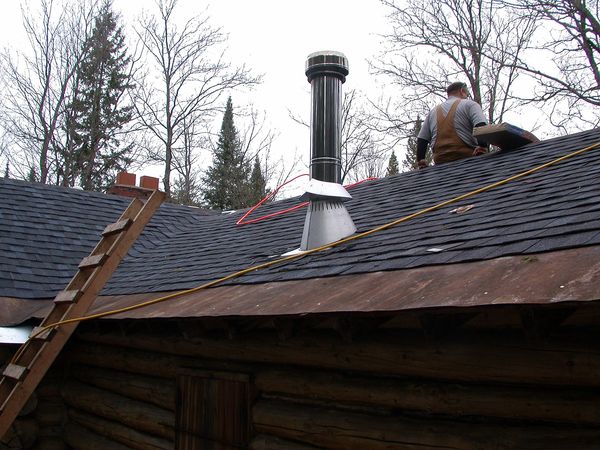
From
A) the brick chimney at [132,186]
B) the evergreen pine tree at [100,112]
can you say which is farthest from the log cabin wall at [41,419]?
the evergreen pine tree at [100,112]

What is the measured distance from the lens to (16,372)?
528 centimetres

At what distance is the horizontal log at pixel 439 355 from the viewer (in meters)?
2.76

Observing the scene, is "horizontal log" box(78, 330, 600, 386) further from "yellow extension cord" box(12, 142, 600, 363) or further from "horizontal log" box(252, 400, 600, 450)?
"yellow extension cord" box(12, 142, 600, 363)

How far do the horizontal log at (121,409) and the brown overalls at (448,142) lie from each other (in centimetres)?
466

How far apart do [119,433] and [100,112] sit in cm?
2204

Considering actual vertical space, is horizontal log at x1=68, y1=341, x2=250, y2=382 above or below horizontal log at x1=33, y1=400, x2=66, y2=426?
above

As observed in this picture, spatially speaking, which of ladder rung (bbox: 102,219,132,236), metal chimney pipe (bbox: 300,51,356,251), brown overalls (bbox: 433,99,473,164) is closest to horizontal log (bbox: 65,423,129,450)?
ladder rung (bbox: 102,219,132,236)

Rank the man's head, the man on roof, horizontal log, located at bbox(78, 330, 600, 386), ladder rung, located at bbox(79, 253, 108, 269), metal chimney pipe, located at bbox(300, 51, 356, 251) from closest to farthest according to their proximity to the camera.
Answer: horizontal log, located at bbox(78, 330, 600, 386) < metal chimney pipe, located at bbox(300, 51, 356, 251) < ladder rung, located at bbox(79, 253, 108, 269) < the man on roof < the man's head

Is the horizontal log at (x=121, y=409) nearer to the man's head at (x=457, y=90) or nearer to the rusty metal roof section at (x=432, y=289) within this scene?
the rusty metal roof section at (x=432, y=289)

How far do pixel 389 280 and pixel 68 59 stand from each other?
22.4 m

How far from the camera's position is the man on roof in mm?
7238

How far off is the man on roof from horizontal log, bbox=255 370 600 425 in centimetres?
424

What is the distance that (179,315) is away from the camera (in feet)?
14.2

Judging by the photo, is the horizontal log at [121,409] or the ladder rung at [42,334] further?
the horizontal log at [121,409]
